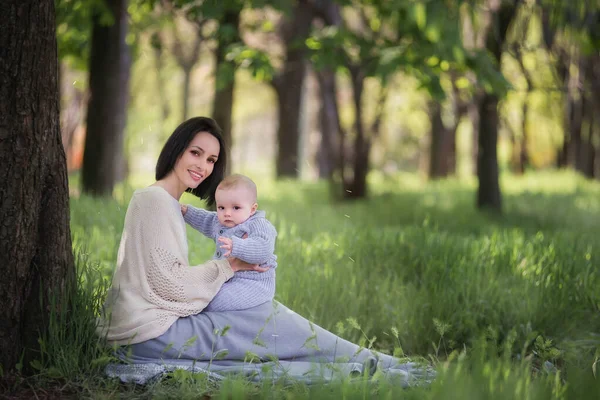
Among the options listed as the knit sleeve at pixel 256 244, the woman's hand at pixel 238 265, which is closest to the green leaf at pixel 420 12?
the knit sleeve at pixel 256 244

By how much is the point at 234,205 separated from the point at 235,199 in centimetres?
4

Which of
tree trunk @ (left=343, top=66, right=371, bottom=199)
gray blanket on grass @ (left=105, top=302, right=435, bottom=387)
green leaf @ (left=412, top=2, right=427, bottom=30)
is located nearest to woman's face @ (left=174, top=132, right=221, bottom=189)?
gray blanket on grass @ (left=105, top=302, right=435, bottom=387)

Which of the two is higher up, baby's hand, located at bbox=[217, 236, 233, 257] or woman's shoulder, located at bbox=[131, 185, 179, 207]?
woman's shoulder, located at bbox=[131, 185, 179, 207]

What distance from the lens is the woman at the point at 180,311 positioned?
360 cm

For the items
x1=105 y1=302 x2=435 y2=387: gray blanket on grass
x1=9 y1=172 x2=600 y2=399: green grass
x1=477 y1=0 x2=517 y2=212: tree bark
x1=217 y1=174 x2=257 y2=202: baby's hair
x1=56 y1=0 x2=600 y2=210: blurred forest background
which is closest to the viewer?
x1=9 y1=172 x2=600 y2=399: green grass

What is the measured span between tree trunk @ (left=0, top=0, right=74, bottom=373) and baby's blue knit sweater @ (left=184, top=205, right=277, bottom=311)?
0.78m

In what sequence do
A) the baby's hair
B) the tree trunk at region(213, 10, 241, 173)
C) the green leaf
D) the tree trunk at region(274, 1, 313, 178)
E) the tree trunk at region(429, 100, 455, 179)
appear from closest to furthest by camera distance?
the baby's hair < the green leaf < the tree trunk at region(213, 10, 241, 173) < the tree trunk at region(274, 1, 313, 178) < the tree trunk at region(429, 100, 455, 179)

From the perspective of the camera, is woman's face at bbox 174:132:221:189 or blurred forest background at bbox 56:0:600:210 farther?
blurred forest background at bbox 56:0:600:210

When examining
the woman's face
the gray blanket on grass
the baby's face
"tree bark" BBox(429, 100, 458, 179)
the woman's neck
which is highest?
"tree bark" BBox(429, 100, 458, 179)

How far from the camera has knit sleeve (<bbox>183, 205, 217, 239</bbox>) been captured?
3.95 metres

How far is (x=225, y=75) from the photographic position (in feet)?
26.8

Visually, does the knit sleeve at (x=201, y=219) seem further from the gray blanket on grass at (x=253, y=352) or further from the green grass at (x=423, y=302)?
the green grass at (x=423, y=302)

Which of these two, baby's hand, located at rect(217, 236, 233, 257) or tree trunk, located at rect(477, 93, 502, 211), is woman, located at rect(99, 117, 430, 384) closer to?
baby's hand, located at rect(217, 236, 233, 257)

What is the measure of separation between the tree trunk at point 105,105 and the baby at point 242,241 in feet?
19.2
